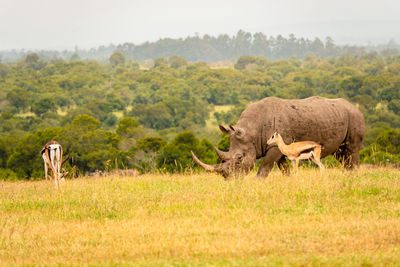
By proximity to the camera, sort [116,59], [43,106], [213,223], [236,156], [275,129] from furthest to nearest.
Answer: [116,59], [43,106], [275,129], [236,156], [213,223]

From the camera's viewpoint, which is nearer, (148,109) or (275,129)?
(275,129)

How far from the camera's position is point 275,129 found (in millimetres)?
12703

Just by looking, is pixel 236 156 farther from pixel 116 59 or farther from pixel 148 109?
pixel 116 59

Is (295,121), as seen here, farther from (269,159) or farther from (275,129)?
(269,159)

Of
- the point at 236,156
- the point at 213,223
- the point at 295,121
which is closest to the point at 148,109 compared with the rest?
the point at 295,121

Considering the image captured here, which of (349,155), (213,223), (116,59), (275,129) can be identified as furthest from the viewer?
(116,59)

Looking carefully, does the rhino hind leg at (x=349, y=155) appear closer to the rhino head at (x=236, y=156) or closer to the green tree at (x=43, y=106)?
the rhino head at (x=236, y=156)

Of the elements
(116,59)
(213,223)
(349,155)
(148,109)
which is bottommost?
(148,109)

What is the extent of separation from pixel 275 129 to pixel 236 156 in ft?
3.65

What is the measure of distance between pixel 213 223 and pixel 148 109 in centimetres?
6856

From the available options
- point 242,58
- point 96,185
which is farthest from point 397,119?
point 242,58

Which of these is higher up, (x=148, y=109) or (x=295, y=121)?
(x=295, y=121)

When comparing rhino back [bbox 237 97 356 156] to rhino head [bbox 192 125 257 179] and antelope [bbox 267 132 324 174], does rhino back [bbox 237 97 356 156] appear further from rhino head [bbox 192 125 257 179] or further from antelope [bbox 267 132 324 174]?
antelope [bbox 267 132 324 174]

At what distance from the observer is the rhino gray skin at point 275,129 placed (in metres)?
12.5
